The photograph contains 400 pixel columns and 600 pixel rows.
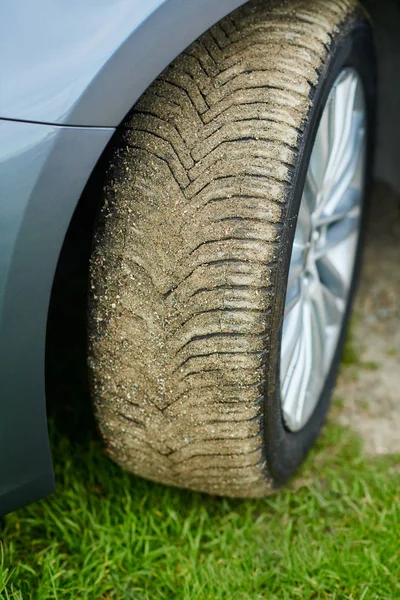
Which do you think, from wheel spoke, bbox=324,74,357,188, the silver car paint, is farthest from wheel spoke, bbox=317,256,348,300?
the silver car paint

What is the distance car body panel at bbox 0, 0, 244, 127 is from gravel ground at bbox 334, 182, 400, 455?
124cm

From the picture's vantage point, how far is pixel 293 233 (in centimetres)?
125

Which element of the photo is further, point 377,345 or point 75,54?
point 377,345

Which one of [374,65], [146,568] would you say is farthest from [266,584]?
[374,65]

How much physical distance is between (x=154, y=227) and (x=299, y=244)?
0.42 meters

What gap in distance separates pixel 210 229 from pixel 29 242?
31cm

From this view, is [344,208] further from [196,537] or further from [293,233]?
[196,537]

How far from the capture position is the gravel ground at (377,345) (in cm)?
191

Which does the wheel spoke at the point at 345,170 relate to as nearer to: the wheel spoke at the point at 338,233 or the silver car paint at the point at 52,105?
the wheel spoke at the point at 338,233

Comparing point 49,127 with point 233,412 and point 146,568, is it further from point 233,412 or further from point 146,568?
point 146,568

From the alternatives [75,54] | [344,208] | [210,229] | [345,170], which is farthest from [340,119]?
[75,54]

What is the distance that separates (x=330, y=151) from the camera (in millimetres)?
1541

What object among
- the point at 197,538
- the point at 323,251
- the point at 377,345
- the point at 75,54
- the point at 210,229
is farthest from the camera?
the point at 377,345

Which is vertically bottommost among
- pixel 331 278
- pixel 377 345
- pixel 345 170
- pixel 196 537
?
pixel 196 537
